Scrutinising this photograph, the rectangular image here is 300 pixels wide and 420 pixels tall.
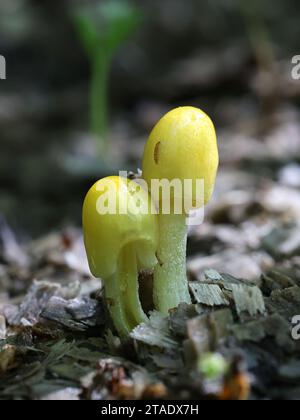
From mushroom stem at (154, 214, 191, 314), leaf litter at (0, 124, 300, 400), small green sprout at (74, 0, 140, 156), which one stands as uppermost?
small green sprout at (74, 0, 140, 156)

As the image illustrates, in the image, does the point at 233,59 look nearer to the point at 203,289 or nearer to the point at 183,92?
the point at 183,92

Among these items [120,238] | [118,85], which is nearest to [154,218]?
[120,238]

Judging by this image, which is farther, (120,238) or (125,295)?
(125,295)

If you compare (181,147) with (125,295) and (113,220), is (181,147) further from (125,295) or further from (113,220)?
(125,295)

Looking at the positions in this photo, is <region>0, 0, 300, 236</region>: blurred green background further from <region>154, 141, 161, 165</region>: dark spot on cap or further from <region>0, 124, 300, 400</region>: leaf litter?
<region>154, 141, 161, 165</region>: dark spot on cap

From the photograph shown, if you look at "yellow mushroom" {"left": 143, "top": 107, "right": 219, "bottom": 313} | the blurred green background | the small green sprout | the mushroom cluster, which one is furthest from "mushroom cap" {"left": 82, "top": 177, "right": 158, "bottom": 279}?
the small green sprout

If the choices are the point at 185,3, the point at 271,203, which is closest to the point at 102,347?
the point at 271,203
